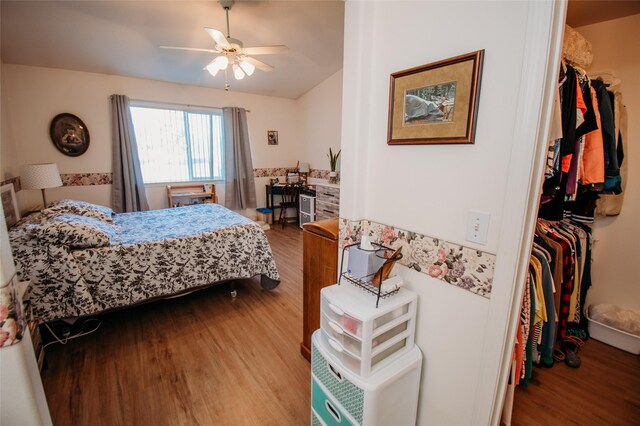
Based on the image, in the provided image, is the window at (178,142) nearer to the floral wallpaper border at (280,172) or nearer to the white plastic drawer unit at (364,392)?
the floral wallpaper border at (280,172)

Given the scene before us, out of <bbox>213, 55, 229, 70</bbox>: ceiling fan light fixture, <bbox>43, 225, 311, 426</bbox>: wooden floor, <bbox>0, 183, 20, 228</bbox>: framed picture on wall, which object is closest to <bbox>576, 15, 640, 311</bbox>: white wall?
<bbox>43, 225, 311, 426</bbox>: wooden floor

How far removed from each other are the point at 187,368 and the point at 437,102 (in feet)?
6.96

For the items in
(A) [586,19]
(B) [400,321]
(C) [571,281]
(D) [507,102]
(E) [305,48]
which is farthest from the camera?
(E) [305,48]

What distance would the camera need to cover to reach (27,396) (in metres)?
0.77

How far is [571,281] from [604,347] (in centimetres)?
78

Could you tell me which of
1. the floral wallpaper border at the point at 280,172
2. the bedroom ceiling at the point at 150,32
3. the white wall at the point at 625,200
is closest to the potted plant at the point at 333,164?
the floral wallpaper border at the point at 280,172

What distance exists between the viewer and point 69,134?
3551mm

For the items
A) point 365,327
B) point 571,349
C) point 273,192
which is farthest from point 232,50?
point 571,349

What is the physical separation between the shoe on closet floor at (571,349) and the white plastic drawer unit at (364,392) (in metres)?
1.34

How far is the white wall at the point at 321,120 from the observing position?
4559mm

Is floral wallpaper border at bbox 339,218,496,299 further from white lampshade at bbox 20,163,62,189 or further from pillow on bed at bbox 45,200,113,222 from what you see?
white lampshade at bbox 20,163,62,189

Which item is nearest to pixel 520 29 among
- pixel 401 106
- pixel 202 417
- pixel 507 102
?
pixel 507 102

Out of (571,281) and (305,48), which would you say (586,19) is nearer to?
(571,281)

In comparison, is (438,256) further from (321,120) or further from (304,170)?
(304,170)
